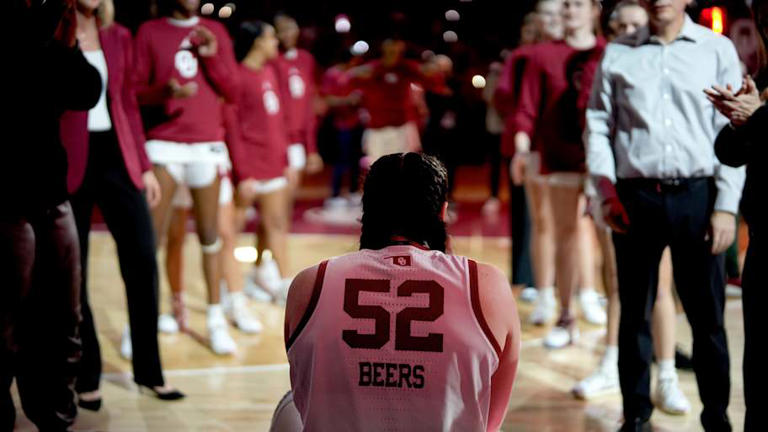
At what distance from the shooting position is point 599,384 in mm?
4043

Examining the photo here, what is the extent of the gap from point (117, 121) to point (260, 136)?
1.67m

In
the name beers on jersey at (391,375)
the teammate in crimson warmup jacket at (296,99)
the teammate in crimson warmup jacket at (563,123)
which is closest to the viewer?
the name beers on jersey at (391,375)

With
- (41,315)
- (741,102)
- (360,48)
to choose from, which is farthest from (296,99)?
(360,48)

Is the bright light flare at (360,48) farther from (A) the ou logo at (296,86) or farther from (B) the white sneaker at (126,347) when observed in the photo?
(B) the white sneaker at (126,347)

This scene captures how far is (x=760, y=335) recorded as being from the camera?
8.71ft

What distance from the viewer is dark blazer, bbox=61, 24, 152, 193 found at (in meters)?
3.49

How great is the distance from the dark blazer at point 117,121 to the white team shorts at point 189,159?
1.81 feet

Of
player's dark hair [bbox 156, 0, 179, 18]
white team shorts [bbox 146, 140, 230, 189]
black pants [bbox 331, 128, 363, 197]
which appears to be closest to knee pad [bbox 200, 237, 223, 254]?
white team shorts [bbox 146, 140, 230, 189]

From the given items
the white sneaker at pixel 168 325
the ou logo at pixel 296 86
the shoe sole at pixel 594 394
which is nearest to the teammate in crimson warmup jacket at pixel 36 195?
the white sneaker at pixel 168 325

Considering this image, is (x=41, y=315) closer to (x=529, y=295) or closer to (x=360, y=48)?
(x=529, y=295)

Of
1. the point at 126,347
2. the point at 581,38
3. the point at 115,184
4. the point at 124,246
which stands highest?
the point at 581,38

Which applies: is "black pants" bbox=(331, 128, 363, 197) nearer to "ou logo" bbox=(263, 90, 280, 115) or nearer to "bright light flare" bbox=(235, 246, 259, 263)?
"bright light flare" bbox=(235, 246, 259, 263)

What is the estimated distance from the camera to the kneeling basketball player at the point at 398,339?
1826 millimetres

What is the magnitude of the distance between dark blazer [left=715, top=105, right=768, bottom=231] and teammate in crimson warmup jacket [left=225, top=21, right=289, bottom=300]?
114 inches
